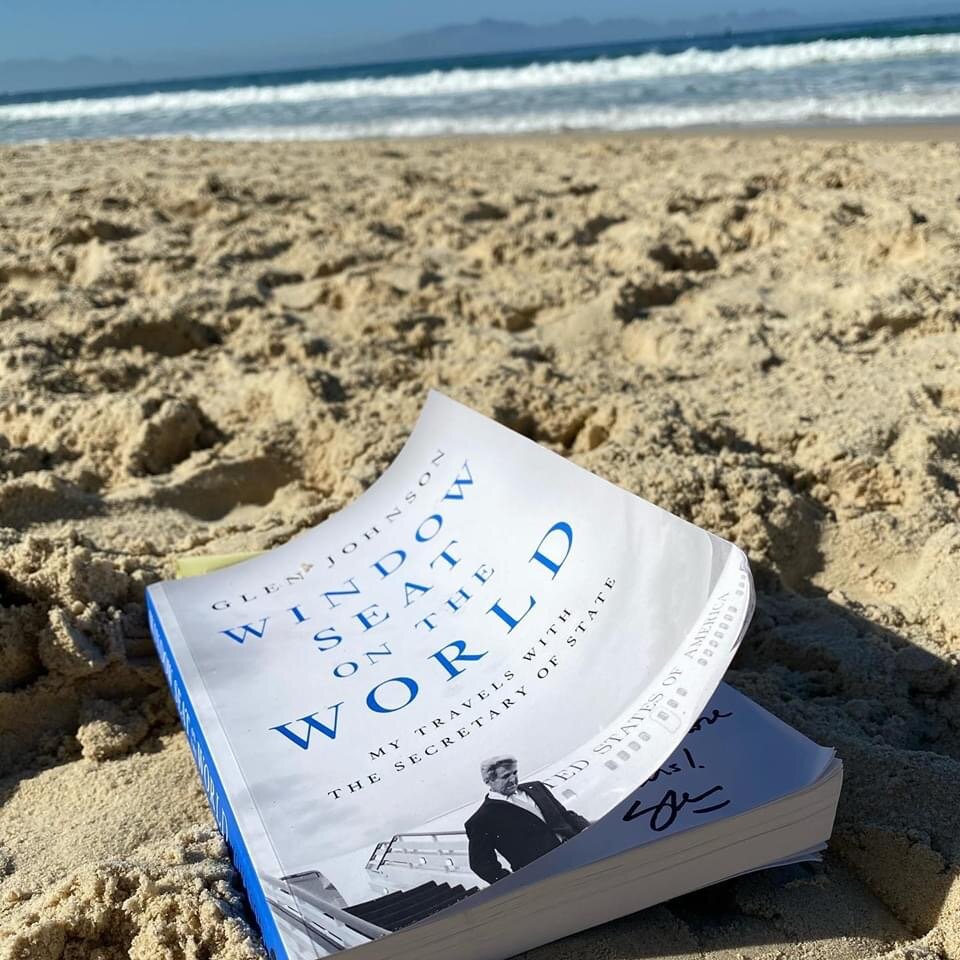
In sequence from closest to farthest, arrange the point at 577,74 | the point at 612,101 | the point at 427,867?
the point at 427,867, the point at 612,101, the point at 577,74

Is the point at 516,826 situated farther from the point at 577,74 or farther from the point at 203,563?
the point at 577,74

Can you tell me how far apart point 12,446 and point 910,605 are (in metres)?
1.54

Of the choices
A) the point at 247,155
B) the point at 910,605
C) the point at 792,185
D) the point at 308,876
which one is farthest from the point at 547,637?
the point at 247,155

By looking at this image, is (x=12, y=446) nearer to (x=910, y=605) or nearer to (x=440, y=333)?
(x=440, y=333)

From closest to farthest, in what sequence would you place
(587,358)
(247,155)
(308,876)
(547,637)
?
(308,876), (547,637), (587,358), (247,155)

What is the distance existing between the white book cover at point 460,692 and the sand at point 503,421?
101 mm

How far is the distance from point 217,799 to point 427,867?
0.26 meters

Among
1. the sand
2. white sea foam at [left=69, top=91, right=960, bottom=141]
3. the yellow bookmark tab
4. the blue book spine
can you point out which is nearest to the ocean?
white sea foam at [left=69, top=91, right=960, bottom=141]

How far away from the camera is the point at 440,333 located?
2.27 m

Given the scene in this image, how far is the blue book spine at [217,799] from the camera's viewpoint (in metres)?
0.72

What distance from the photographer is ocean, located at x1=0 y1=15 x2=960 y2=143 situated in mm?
6426

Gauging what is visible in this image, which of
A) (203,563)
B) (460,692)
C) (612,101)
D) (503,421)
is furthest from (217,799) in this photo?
(612,101)

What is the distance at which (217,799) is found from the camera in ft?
2.87
